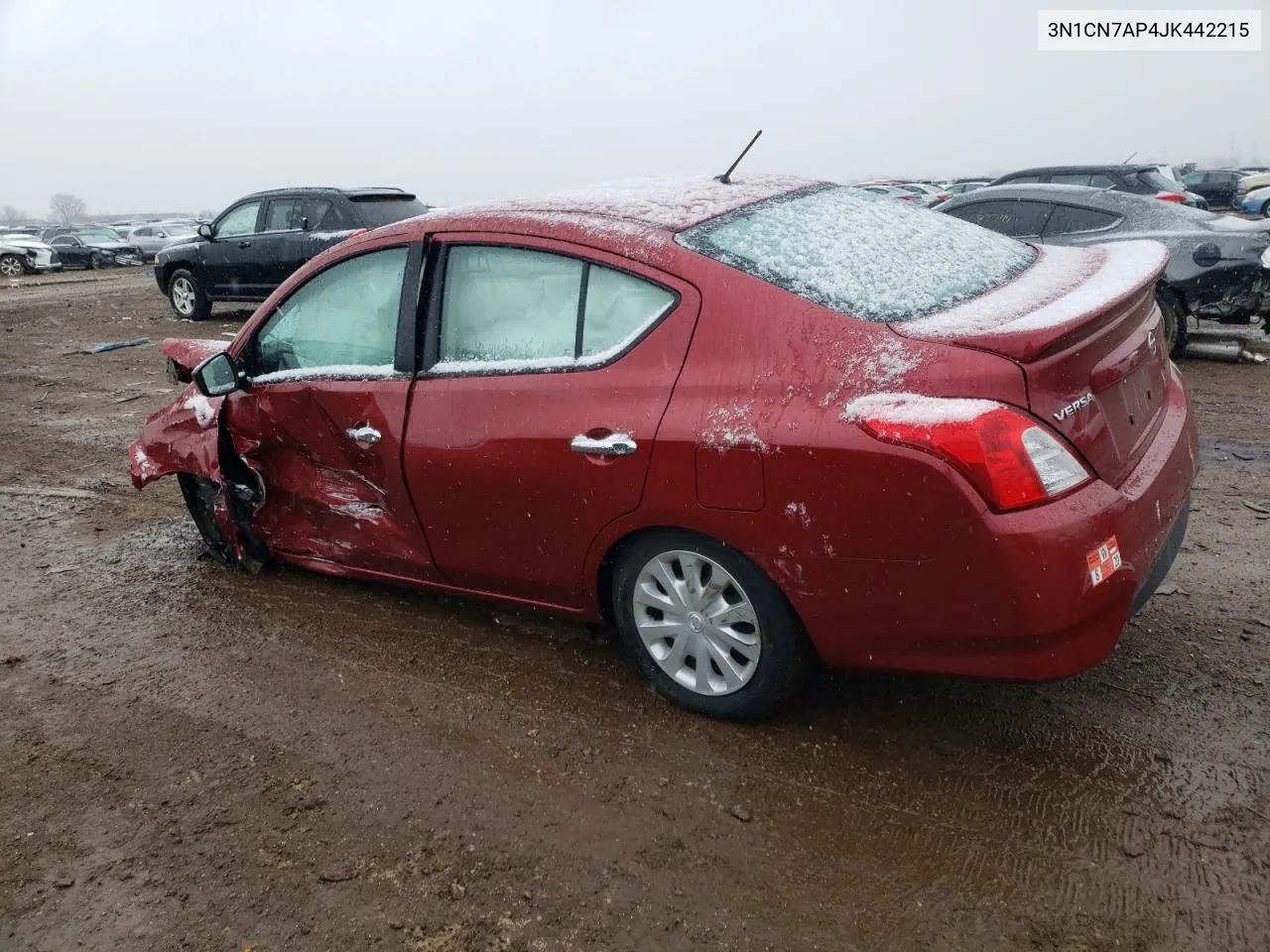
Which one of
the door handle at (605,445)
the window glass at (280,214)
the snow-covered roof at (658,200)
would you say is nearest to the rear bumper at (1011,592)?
the door handle at (605,445)

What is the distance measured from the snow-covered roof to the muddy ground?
1.52m

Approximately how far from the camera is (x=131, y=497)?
18.1 feet

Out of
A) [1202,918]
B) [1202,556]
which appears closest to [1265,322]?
[1202,556]

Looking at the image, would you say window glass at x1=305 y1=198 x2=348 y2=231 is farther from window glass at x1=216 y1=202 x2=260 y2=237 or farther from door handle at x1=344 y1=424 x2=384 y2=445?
door handle at x1=344 y1=424 x2=384 y2=445

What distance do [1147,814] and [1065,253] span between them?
199cm

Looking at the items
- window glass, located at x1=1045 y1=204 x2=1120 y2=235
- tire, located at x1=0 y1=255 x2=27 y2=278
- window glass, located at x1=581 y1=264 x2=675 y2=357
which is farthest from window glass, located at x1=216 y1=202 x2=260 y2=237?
tire, located at x1=0 y1=255 x2=27 y2=278

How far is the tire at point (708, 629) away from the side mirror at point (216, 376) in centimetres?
182

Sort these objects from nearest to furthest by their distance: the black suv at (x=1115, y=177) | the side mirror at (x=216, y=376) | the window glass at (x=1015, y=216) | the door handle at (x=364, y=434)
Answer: the door handle at (x=364, y=434) < the side mirror at (x=216, y=376) < the window glass at (x=1015, y=216) < the black suv at (x=1115, y=177)

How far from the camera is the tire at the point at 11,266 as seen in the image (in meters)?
24.6

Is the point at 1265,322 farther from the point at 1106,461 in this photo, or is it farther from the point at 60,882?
the point at 60,882

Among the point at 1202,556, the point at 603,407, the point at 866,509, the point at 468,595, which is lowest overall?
the point at 1202,556

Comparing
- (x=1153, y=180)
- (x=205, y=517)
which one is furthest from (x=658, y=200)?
(x=1153, y=180)

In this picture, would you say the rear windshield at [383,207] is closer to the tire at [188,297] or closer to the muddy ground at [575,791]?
the tire at [188,297]

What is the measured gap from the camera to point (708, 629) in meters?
2.85
